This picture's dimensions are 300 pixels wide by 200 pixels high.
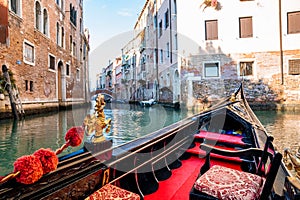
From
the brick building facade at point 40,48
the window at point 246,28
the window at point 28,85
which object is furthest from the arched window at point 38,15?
the window at point 246,28

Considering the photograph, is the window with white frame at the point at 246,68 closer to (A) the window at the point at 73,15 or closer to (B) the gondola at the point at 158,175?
(B) the gondola at the point at 158,175

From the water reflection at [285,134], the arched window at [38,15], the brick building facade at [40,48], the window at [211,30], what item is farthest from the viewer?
the window at [211,30]

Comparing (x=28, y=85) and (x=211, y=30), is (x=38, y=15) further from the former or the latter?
(x=211, y=30)

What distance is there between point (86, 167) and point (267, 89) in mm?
9472

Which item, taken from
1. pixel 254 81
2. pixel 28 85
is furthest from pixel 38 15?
pixel 254 81

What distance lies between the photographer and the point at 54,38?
9984 millimetres

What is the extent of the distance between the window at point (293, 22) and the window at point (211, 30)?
2732 millimetres

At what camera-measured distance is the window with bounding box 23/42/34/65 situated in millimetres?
7242

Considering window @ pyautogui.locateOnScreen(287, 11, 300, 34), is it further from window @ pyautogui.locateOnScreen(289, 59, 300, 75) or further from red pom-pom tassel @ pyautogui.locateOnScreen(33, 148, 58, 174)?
red pom-pom tassel @ pyautogui.locateOnScreen(33, 148, 58, 174)

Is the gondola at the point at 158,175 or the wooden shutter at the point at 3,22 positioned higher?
the wooden shutter at the point at 3,22

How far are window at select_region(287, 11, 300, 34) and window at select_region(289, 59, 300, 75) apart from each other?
3.79ft

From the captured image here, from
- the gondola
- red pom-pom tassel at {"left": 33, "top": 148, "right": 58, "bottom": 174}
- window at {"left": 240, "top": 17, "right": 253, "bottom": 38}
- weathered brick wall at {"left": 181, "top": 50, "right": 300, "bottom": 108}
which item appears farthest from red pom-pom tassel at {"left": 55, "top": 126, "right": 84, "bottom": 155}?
window at {"left": 240, "top": 17, "right": 253, "bottom": 38}

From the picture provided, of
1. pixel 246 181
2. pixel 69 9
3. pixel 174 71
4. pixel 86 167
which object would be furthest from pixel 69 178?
pixel 69 9

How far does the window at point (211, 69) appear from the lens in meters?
9.40
